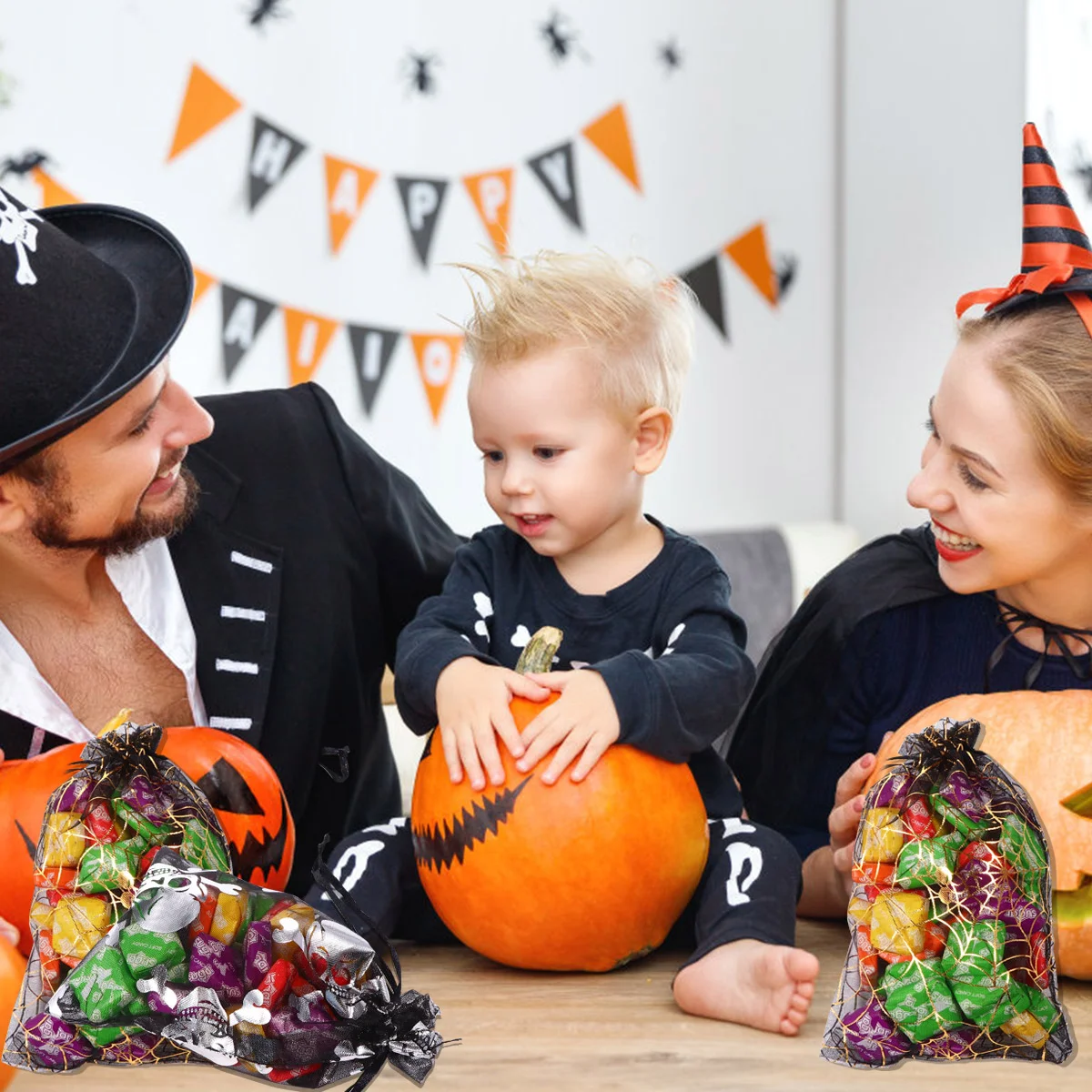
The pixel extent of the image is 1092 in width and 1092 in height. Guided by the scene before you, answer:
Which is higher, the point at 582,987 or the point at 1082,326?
the point at 1082,326

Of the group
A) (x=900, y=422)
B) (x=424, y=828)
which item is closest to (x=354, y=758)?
(x=424, y=828)

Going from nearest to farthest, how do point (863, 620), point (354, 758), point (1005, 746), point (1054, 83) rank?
point (1005, 746)
point (863, 620)
point (354, 758)
point (1054, 83)

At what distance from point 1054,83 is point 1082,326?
222cm

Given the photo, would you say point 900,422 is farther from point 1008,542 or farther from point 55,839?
point 55,839

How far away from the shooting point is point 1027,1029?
0.71m

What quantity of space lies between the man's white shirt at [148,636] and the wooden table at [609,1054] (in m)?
0.45

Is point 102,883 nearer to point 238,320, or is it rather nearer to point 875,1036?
point 875,1036

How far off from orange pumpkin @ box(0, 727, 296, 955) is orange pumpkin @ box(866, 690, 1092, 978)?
46 cm

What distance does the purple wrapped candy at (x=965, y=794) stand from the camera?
29.0 inches

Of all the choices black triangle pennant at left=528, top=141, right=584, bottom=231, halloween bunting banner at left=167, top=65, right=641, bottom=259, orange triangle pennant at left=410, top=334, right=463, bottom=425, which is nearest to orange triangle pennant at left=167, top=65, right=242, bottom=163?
halloween bunting banner at left=167, top=65, right=641, bottom=259

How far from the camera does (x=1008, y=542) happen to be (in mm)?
1035

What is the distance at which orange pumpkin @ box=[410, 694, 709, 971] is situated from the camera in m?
0.95

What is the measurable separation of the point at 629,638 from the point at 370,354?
2395 mm

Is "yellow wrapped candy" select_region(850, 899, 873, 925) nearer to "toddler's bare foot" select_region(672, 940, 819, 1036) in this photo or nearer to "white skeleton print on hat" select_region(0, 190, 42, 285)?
"toddler's bare foot" select_region(672, 940, 819, 1036)
